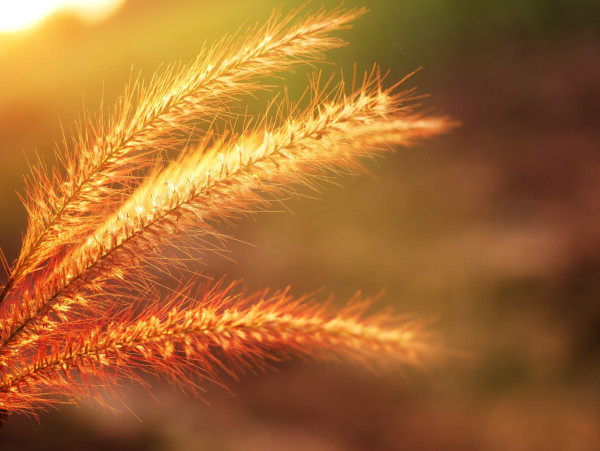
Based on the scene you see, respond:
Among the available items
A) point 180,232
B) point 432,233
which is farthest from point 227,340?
point 432,233

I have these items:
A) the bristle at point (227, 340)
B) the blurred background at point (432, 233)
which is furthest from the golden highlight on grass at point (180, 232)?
the blurred background at point (432, 233)

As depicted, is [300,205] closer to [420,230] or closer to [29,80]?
[420,230]

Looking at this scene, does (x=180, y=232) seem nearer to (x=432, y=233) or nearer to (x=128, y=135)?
(x=128, y=135)

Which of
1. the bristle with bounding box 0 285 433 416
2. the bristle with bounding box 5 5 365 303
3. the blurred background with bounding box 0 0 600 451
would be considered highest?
the blurred background with bounding box 0 0 600 451

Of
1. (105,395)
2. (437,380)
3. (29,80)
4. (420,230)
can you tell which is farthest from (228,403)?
(29,80)

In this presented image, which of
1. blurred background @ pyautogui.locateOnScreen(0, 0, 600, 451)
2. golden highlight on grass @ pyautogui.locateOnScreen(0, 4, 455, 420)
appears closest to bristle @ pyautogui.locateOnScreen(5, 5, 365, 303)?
golden highlight on grass @ pyautogui.locateOnScreen(0, 4, 455, 420)

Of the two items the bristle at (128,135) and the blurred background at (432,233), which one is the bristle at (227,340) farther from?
the blurred background at (432,233)

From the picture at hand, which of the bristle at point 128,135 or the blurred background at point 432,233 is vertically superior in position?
the blurred background at point 432,233

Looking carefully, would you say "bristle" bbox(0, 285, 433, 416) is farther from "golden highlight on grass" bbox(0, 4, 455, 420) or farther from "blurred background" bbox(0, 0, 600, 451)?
"blurred background" bbox(0, 0, 600, 451)
